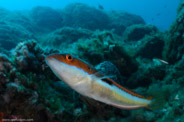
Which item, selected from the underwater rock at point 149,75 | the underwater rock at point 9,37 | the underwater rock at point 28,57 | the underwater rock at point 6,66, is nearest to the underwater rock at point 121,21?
the underwater rock at point 9,37

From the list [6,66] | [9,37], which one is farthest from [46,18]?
[6,66]

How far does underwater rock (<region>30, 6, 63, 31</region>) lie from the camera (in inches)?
1070

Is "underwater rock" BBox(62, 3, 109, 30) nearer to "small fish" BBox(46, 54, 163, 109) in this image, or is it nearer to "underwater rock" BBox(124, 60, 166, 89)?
"underwater rock" BBox(124, 60, 166, 89)

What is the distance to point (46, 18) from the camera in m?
27.5

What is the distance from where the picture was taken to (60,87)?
145 inches

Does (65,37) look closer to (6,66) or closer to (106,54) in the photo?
(106,54)

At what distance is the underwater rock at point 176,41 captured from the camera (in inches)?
261

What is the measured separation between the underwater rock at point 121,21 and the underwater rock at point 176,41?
16387 mm

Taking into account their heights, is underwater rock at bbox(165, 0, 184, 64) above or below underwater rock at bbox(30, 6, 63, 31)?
below

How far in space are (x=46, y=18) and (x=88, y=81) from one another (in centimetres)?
2880

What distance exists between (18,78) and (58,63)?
146 centimetres

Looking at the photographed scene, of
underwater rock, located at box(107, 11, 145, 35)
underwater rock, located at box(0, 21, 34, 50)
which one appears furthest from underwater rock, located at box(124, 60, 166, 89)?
underwater rock, located at box(107, 11, 145, 35)

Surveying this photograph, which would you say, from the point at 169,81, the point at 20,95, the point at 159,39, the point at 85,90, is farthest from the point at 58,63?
the point at 159,39

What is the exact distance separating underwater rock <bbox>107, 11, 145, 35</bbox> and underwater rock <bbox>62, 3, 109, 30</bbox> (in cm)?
134
